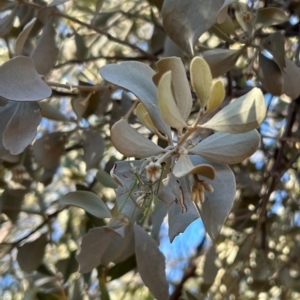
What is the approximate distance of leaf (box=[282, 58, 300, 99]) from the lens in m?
0.61

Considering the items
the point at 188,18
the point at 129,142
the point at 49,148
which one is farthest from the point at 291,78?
the point at 49,148

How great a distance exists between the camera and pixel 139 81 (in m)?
A: 0.46

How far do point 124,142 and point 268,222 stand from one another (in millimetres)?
701

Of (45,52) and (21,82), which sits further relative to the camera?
(45,52)

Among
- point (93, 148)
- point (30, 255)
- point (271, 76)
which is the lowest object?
point (30, 255)

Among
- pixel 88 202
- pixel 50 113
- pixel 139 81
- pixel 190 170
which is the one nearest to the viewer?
pixel 190 170

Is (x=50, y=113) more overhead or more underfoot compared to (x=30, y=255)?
more overhead

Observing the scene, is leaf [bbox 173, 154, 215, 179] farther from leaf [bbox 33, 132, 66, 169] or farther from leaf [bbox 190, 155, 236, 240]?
leaf [bbox 33, 132, 66, 169]

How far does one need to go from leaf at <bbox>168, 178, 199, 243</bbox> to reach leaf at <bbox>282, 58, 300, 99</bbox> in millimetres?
214

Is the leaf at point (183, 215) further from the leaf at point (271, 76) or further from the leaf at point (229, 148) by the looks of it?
the leaf at point (271, 76)

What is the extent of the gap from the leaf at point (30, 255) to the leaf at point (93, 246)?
219 mm

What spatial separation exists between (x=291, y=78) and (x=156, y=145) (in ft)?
0.74

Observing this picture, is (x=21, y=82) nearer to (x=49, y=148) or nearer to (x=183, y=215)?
(x=183, y=215)

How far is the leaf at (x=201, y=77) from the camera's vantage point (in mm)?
400
